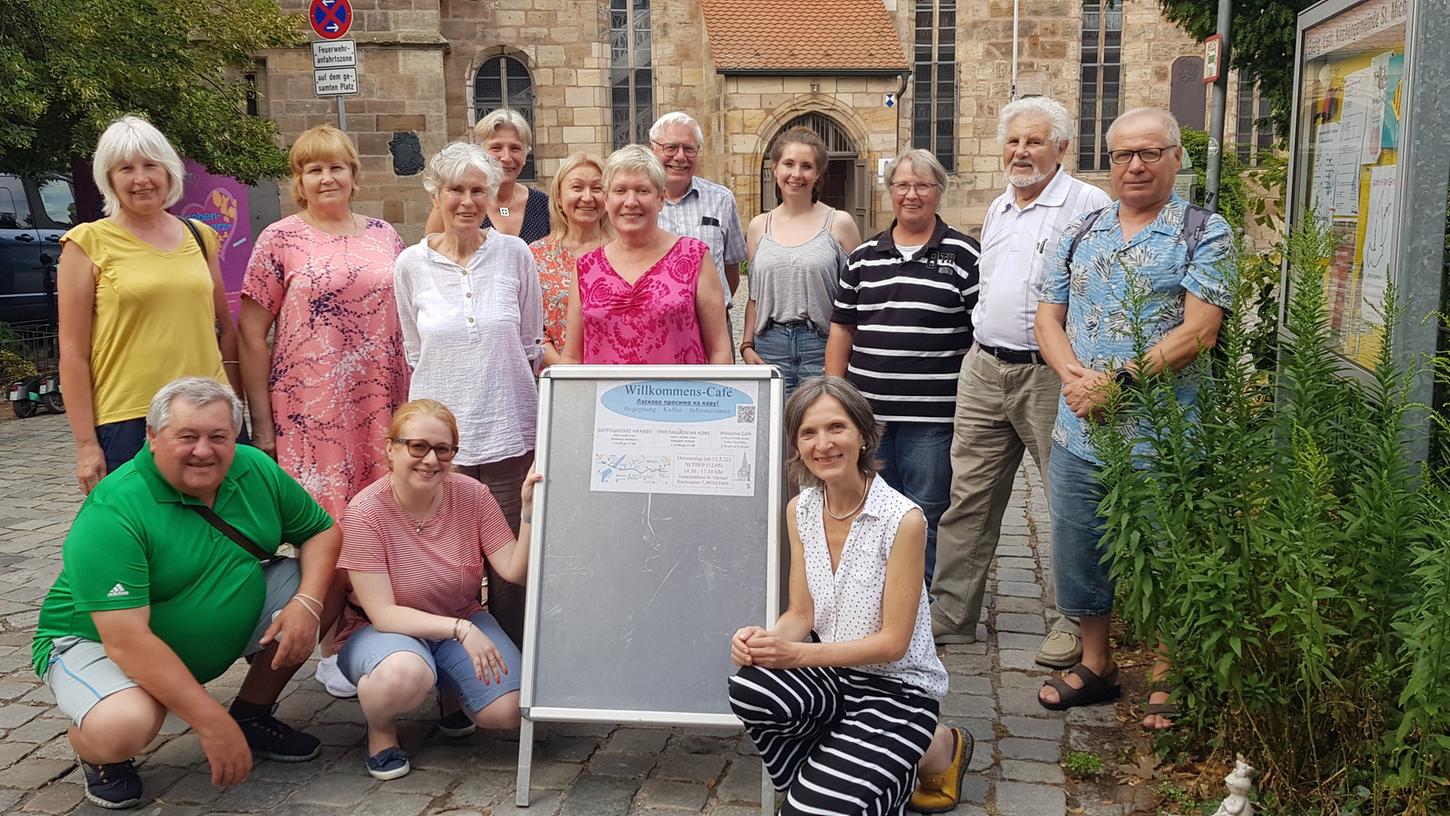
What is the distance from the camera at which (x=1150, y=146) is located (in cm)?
401

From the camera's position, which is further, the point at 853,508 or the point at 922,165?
the point at 922,165

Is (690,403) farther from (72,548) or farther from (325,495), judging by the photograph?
(72,548)

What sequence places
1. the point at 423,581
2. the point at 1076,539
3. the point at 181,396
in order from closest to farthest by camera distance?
the point at 181,396 → the point at 423,581 → the point at 1076,539

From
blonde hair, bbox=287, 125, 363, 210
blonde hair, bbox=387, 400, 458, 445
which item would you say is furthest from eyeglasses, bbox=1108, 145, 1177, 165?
blonde hair, bbox=287, 125, 363, 210

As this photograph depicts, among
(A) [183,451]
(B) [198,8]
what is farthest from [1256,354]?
(B) [198,8]

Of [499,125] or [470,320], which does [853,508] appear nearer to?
[470,320]

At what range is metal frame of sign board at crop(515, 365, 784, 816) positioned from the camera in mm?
3846

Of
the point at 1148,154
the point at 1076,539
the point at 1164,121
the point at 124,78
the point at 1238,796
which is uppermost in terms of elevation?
the point at 124,78

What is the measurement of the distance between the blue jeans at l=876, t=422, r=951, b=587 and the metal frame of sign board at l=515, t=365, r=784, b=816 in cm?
123

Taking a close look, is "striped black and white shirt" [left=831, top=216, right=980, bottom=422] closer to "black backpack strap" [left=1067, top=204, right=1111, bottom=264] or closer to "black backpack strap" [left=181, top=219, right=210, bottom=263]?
"black backpack strap" [left=1067, top=204, right=1111, bottom=264]

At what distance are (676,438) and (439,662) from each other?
107 centimetres

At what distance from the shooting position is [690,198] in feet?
18.6

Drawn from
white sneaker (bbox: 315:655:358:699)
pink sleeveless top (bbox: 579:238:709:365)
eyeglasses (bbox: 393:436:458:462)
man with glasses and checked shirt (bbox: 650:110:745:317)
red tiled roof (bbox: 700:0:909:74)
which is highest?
red tiled roof (bbox: 700:0:909:74)

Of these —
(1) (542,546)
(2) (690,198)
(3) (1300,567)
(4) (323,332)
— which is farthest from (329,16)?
Result: (3) (1300,567)
